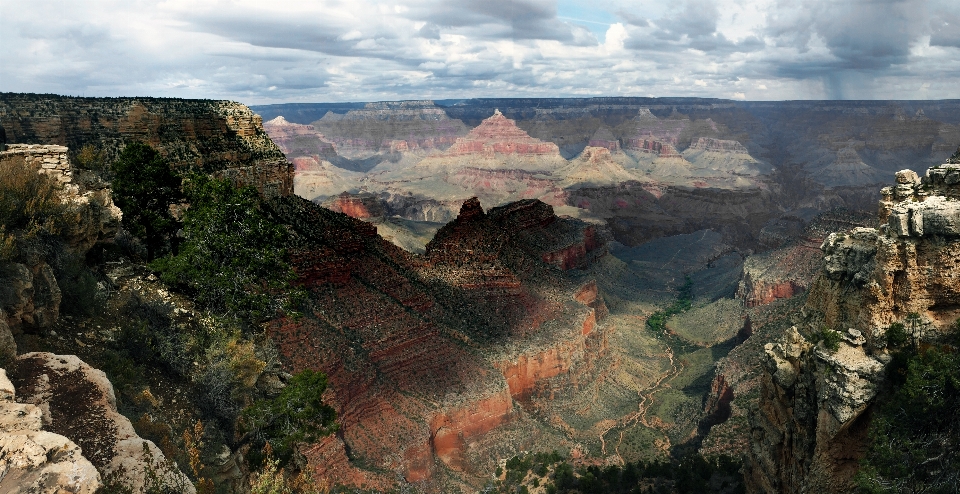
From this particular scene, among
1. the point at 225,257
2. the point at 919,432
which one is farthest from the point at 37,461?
the point at 919,432

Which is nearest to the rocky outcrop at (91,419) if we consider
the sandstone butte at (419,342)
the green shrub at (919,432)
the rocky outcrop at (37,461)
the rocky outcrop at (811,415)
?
the rocky outcrop at (37,461)

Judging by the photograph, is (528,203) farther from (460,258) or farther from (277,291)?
(277,291)

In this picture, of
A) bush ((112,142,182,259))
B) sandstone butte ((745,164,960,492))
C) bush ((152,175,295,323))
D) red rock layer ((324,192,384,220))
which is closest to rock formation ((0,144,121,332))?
bush ((112,142,182,259))

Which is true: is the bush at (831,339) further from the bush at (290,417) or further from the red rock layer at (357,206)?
the red rock layer at (357,206)

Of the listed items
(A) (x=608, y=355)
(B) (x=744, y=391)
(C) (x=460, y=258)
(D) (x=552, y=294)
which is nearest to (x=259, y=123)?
(C) (x=460, y=258)

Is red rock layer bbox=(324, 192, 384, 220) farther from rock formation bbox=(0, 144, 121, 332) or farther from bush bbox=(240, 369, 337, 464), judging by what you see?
bush bbox=(240, 369, 337, 464)
